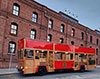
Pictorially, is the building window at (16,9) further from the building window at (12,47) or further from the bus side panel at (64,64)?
the bus side panel at (64,64)

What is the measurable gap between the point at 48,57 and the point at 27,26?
897 cm

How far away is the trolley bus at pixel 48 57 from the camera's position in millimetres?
18328

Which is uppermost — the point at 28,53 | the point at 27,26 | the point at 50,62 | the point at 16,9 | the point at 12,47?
the point at 16,9

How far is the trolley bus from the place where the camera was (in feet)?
60.1

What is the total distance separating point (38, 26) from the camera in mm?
29547

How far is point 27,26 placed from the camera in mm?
27578

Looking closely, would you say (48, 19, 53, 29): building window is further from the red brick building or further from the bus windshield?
the bus windshield

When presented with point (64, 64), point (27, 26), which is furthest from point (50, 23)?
point (64, 64)

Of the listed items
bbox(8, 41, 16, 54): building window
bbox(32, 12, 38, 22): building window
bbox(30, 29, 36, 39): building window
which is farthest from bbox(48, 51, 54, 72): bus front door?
bbox(32, 12, 38, 22): building window

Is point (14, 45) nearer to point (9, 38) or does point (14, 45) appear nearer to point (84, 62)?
point (9, 38)

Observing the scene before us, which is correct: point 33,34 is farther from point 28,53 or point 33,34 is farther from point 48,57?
point 28,53

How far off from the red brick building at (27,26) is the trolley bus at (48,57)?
5.85 metres

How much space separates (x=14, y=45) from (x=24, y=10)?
5.41 m

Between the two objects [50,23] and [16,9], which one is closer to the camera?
[16,9]
